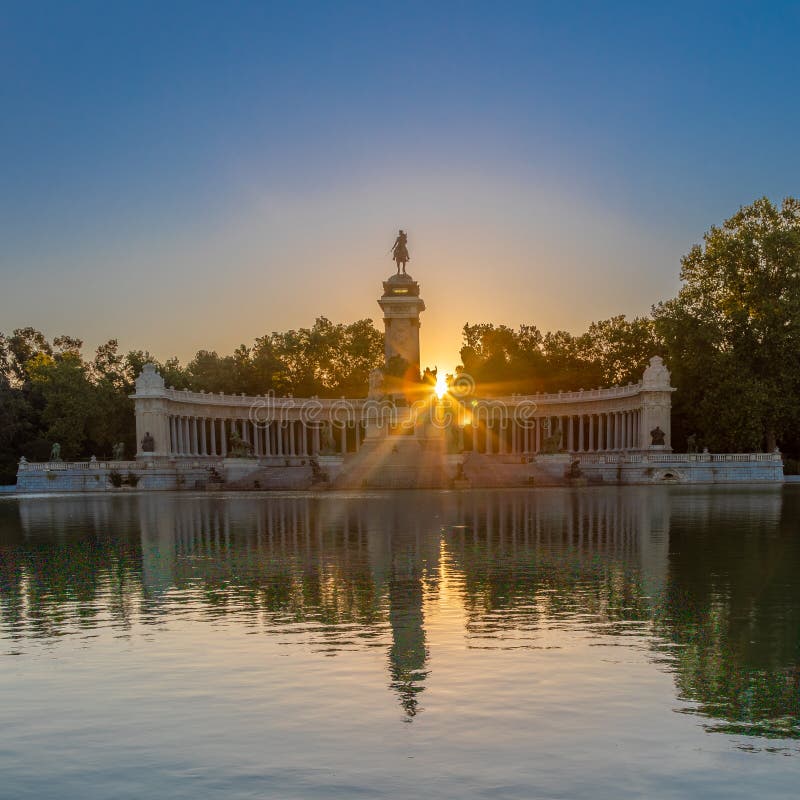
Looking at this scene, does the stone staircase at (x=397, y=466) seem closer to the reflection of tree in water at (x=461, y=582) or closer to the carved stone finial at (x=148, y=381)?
the carved stone finial at (x=148, y=381)

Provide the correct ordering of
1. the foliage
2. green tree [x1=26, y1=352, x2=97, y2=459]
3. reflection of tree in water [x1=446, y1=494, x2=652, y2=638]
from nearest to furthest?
reflection of tree in water [x1=446, y1=494, x2=652, y2=638] → green tree [x1=26, y1=352, x2=97, y2=459] → the foliage

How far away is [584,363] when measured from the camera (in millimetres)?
99188

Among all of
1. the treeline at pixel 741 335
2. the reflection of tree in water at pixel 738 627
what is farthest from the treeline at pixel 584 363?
the reflection of tree in water at pixel 738 627

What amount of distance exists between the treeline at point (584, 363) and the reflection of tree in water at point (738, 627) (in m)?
50.4

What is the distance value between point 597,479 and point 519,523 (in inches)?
1403

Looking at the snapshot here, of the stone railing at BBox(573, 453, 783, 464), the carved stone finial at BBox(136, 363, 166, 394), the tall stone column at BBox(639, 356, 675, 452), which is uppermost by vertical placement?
the carved stone finial at BBox(136, 363, 166, 394)

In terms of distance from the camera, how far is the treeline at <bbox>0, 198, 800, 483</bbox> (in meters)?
70.1

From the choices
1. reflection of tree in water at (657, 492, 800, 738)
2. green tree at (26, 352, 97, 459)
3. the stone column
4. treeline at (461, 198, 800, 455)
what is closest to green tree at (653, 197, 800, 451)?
treeline at (461, 198, 800, 455)

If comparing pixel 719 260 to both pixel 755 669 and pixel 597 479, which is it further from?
pixel 755 669

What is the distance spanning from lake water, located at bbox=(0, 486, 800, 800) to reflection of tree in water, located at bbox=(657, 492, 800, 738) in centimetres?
5

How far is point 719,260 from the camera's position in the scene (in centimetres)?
7350

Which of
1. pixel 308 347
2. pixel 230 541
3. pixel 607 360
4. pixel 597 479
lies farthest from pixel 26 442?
pixel 230 541

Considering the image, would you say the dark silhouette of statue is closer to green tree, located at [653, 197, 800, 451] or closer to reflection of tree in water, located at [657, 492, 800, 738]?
green tree, located at [653, 197, 800, 451]

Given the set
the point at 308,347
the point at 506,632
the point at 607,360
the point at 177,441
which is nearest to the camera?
the point at 506,632
